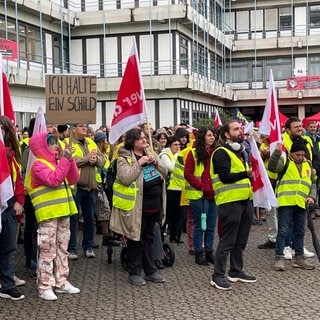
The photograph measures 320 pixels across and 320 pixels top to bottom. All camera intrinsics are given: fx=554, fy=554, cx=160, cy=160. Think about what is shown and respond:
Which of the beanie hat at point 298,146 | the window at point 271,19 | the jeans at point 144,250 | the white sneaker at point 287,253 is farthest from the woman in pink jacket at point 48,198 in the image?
the window at point 271,19

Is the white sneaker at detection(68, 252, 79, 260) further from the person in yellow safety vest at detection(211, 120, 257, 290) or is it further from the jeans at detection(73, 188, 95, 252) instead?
the person in yellow safety vest at detection(211, 120, 257, 290)

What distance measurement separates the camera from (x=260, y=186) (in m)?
6.98

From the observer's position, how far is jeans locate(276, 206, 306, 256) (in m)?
7.20

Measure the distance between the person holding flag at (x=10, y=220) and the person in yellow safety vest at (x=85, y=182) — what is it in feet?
5.32

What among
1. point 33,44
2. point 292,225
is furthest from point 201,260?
point 33,44

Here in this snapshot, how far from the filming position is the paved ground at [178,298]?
5.57 meters

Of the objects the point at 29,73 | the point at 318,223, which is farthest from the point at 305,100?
the point at 318,223

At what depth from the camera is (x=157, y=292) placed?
6.32 m

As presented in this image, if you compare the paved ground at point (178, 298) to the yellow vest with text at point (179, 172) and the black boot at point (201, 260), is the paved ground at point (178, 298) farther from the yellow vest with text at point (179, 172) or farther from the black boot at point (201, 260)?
the yellow vest with text at point (179, 172)

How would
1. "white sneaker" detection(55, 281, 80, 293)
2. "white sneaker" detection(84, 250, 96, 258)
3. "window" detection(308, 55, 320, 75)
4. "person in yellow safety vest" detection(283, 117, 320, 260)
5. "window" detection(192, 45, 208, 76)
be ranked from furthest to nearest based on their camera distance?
"window" detection(308, 55, 320, 75) → "window" detection(192, 45, 208, 76) → "white sneaker" detection(84, 250, 96, 258) → "person in yellow safety vest" detection(283, 117, 320, 260) → "white sneaker" detection(55, 281, 80, 293)

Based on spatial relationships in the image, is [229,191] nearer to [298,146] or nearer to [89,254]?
[298,146]

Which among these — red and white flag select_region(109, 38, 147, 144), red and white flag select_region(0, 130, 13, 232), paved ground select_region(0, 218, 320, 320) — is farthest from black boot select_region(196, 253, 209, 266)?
red and white flag select_region(0, 130, 13, 232)

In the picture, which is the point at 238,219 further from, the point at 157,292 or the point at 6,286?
the point at 6,286

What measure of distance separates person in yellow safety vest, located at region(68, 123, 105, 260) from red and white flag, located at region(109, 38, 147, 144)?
0.88 meters
